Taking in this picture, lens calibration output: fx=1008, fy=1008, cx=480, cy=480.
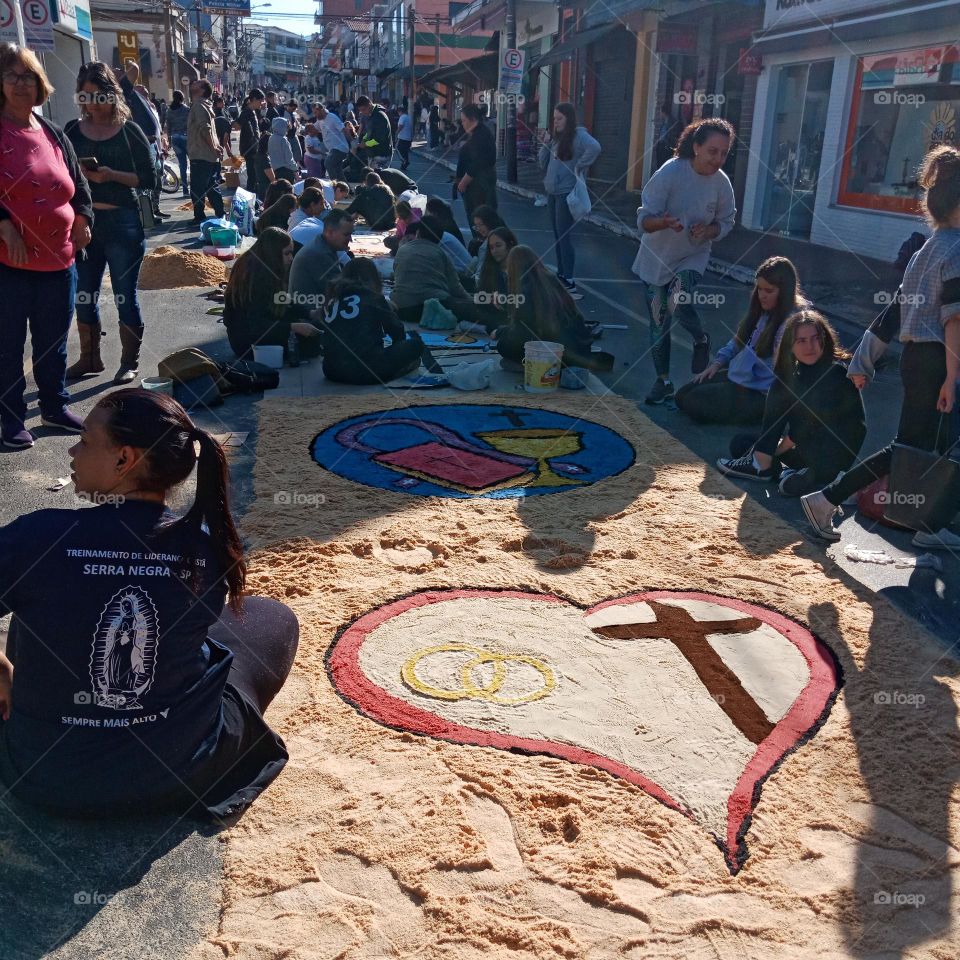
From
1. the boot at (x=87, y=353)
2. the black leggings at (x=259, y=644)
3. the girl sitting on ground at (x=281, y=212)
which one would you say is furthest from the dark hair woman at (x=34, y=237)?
the girl sitting on ground at (x=281, y=212)

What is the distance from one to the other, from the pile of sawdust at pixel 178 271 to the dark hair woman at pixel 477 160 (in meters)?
3.32

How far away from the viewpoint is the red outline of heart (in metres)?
3.15

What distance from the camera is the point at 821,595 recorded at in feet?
15.1

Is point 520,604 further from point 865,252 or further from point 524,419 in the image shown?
point 865,252

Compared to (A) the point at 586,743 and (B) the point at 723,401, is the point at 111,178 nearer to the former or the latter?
(B) the point at 723,401

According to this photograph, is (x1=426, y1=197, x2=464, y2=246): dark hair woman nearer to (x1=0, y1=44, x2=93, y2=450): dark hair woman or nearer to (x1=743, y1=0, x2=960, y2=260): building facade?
(x1=0, y1=44, x2=93, y2=450): dark hair woman

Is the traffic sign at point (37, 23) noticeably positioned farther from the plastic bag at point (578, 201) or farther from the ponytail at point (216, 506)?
the ponytail at point (216, 506)

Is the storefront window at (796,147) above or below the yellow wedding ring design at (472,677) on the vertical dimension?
above

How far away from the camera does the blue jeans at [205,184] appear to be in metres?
15.1

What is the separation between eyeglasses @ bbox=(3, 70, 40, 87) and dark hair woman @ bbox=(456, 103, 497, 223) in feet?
25.0

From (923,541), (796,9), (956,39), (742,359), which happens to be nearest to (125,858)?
(923,541)

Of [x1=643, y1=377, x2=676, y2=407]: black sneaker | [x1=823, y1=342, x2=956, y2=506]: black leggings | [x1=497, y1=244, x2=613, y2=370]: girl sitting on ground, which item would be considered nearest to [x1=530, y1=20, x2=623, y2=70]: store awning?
[x1=497, y1=244, x2=613, y2=370]: girl sitting on ground

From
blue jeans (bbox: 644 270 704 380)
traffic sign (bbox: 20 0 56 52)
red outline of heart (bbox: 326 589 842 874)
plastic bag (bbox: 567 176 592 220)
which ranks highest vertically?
traffic sign (bbox: 20 0 56 52)

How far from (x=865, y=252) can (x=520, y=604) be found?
1309 centimetres
